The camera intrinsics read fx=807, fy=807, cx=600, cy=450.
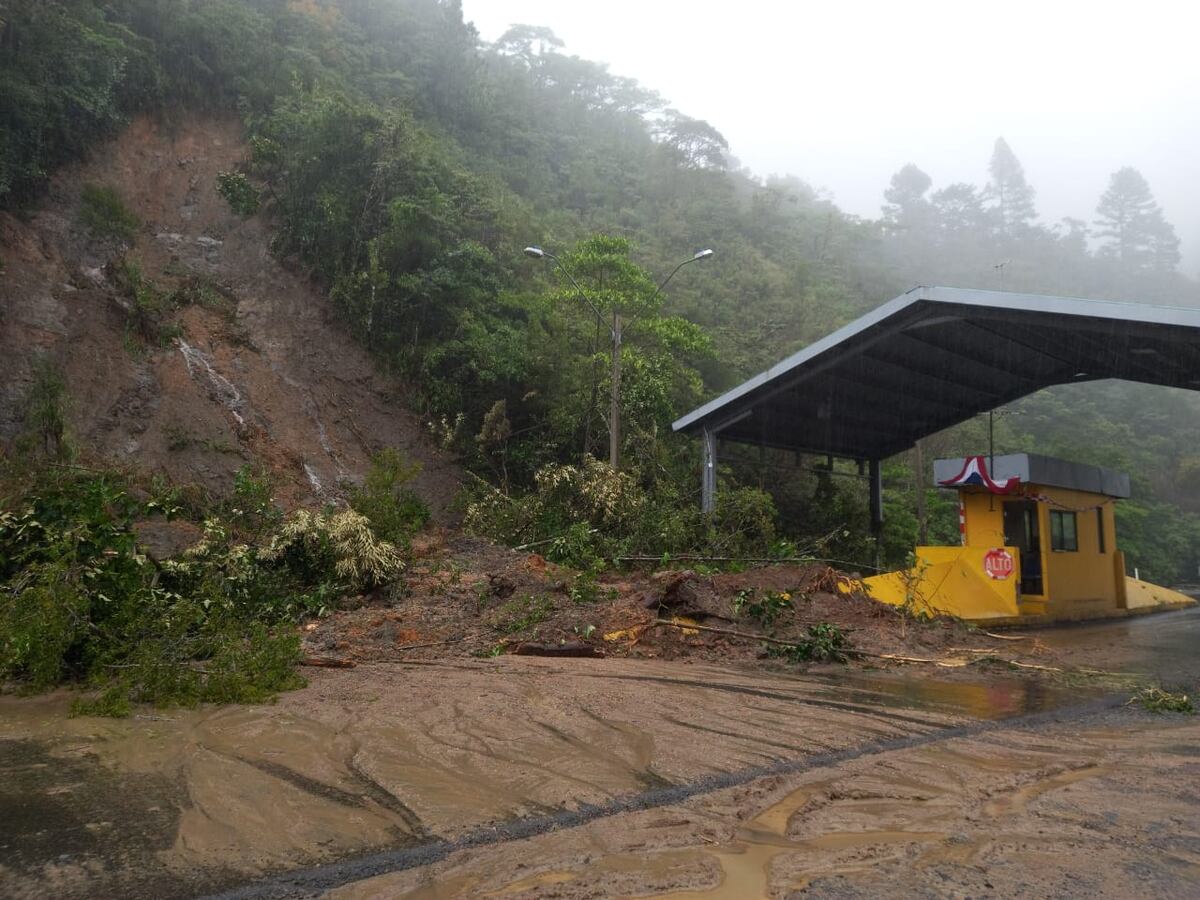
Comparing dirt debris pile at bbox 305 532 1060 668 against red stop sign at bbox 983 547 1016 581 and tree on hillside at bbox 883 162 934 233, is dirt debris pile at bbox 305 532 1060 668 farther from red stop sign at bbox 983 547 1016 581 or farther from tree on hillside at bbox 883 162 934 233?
tree on hillside at bbox 883 162 934 233

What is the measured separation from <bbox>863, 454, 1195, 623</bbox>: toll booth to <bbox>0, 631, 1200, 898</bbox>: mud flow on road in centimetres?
622

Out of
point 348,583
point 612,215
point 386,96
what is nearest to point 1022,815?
point 348,583

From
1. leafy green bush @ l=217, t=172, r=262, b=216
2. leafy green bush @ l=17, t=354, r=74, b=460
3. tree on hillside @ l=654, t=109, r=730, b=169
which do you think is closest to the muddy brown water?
leafy green bush @ l=17, t=354, r=74, b=460

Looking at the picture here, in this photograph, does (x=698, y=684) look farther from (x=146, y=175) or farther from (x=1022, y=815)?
(x=146, y=175)

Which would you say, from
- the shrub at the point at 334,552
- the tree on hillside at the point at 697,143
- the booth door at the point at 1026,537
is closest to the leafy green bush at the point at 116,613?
the shrub at the point at 334,552

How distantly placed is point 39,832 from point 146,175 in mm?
24194

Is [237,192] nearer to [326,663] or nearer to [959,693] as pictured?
[326,663]

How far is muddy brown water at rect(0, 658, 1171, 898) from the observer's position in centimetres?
325

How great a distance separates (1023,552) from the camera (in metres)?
14.9

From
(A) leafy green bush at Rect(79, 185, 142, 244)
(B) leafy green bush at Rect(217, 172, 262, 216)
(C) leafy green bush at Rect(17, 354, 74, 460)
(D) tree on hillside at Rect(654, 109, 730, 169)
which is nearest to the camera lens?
(C) leafy green bush at Rect(17, 354, 74, 460)

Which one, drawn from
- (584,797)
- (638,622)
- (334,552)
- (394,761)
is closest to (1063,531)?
(638,622)

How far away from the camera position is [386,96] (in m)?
31.5

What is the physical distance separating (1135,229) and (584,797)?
11092 centimetres

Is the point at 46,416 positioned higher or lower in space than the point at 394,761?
higher
